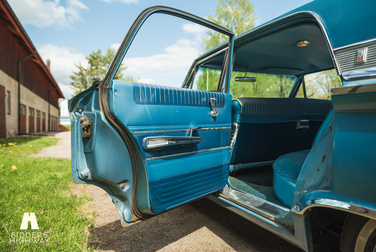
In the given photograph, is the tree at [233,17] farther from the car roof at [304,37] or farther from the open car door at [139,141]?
the open car door at [139,141]

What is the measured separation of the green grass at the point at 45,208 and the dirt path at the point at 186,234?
19 centimetres

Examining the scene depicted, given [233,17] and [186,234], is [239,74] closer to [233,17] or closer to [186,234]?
[186,234]

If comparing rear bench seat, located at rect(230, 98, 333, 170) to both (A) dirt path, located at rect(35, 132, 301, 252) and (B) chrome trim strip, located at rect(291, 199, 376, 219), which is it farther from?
(B) chrome trim strip, located at rect(291, 199, 376, 219)

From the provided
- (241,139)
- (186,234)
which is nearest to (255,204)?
(186,234)

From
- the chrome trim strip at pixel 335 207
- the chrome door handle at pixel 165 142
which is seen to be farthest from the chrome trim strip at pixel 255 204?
the chrome door handle at pixel 165 142

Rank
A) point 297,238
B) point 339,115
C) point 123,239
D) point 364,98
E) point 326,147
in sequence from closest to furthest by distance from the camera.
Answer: point 364,98 < point 339,115 < point 326,147 < point 297,238 < point 123,239

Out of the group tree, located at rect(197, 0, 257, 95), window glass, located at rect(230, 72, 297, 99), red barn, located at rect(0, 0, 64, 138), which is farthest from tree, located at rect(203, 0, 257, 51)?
window glass, located at rect(230, 72, 297, 99)

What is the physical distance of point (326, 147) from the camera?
1320 millimetres

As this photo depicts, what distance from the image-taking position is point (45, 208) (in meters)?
→ 2.62

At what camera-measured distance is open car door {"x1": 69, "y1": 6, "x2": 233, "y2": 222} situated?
4.98ft

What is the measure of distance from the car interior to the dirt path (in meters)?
0.46

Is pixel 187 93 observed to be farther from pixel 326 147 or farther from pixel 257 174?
pixel 257 174

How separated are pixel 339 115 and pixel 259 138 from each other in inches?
64.3

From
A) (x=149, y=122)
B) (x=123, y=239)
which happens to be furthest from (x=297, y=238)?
(x=123, y=239)
